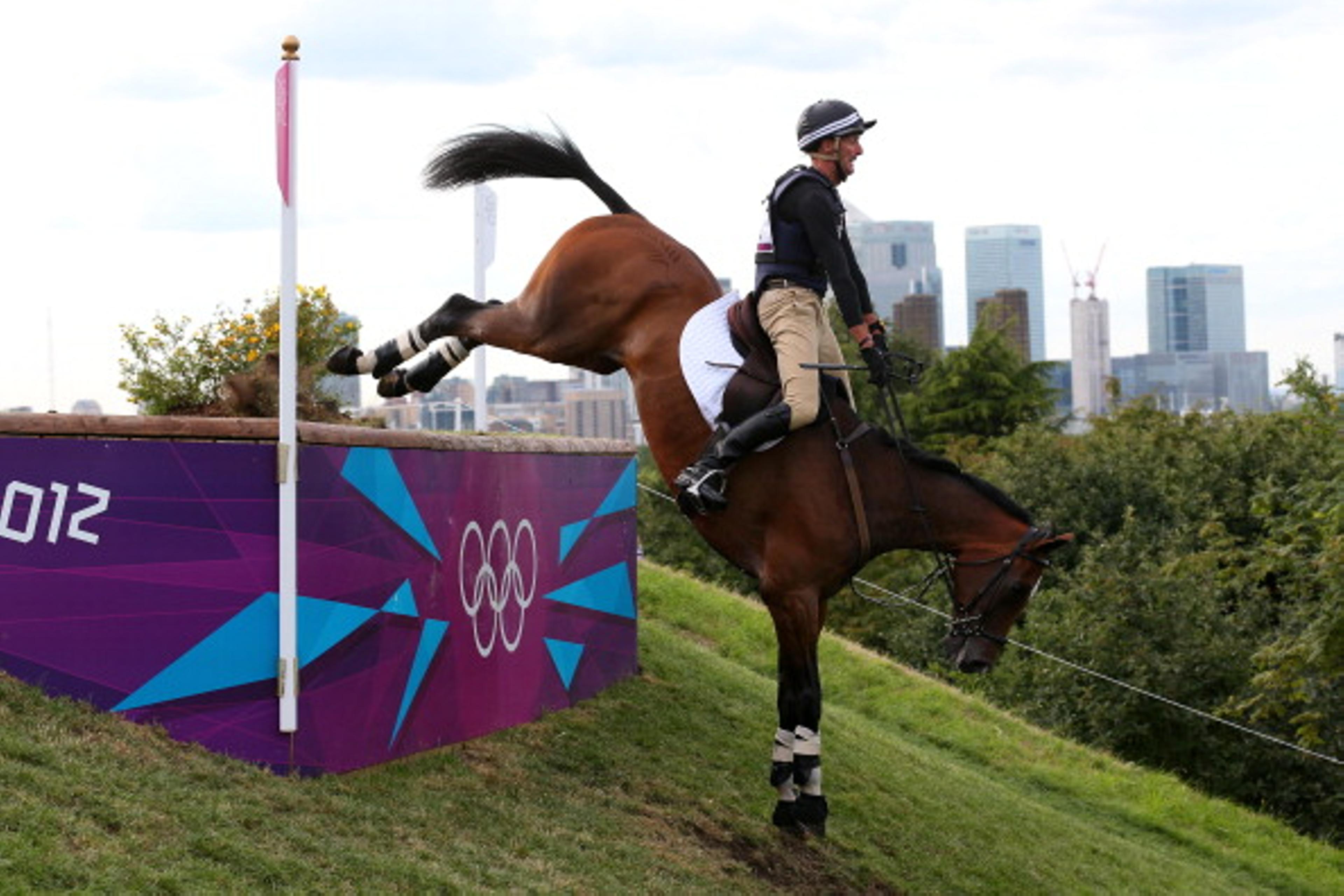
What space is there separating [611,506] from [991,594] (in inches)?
121

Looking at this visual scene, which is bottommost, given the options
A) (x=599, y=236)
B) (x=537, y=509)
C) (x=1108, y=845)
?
(x=1108, y=845)

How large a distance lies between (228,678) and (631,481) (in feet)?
17.0

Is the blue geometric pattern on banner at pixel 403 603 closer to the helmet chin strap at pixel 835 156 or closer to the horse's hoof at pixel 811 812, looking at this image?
the horse's hoof at pixel 811 812

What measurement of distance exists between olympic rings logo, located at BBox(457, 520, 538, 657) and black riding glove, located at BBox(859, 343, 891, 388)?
2077 millimetres

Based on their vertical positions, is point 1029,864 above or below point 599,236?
below

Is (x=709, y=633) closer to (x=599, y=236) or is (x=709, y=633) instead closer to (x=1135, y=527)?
(x=599, y=236)

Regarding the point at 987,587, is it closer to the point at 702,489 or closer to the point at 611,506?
the point at 702,489

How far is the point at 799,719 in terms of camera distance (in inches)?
344

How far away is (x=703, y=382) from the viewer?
8.77 metres

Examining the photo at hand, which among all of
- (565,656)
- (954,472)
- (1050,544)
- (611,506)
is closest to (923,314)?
(611,506)

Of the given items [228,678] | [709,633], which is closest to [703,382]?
[228,678]

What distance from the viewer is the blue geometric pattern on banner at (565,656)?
9.80 meters

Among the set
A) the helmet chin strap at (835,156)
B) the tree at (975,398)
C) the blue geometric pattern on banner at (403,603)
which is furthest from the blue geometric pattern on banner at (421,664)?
the tree at (975,398)

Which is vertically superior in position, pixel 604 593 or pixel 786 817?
pixel 604 593
